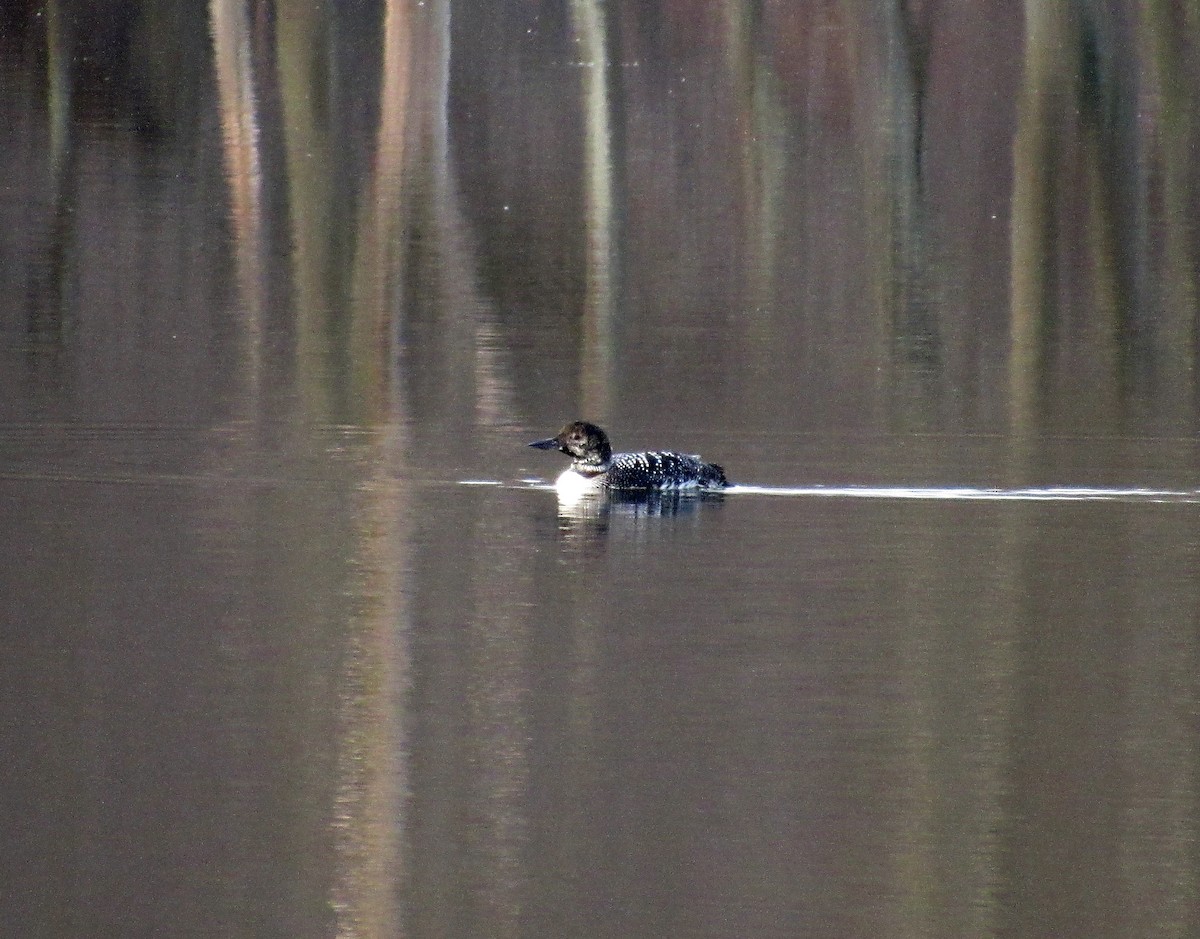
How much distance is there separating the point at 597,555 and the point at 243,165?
55.6ft

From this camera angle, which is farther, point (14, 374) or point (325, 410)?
point (14, 374)

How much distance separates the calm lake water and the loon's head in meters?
0.21

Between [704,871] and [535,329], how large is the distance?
1090 cm

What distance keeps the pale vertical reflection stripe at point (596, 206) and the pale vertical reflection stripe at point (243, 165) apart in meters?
1.84

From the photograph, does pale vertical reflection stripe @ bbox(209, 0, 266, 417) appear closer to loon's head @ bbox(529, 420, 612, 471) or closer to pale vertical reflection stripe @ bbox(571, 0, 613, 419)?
pale vertical reflection stripe @ bbox(571, 0, 613, 419)

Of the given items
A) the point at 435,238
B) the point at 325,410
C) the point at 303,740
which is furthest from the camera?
the point at 435,238

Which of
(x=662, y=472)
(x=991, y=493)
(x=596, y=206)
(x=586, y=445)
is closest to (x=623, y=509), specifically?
(x=662, y=472)

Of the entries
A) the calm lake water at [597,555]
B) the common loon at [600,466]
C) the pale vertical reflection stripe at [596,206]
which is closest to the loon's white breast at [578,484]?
the common loon at [600,466]

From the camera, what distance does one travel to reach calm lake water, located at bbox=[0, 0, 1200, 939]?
6.73 meters

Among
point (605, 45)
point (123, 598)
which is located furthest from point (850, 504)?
point (605, 45)

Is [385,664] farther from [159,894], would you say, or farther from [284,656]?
[159,894]

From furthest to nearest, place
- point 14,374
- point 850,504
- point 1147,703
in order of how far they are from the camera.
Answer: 1. point 14,374
2. point 850,504
3. point 1147,703

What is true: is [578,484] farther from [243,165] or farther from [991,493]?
[243,165]

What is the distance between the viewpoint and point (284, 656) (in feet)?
28.9
